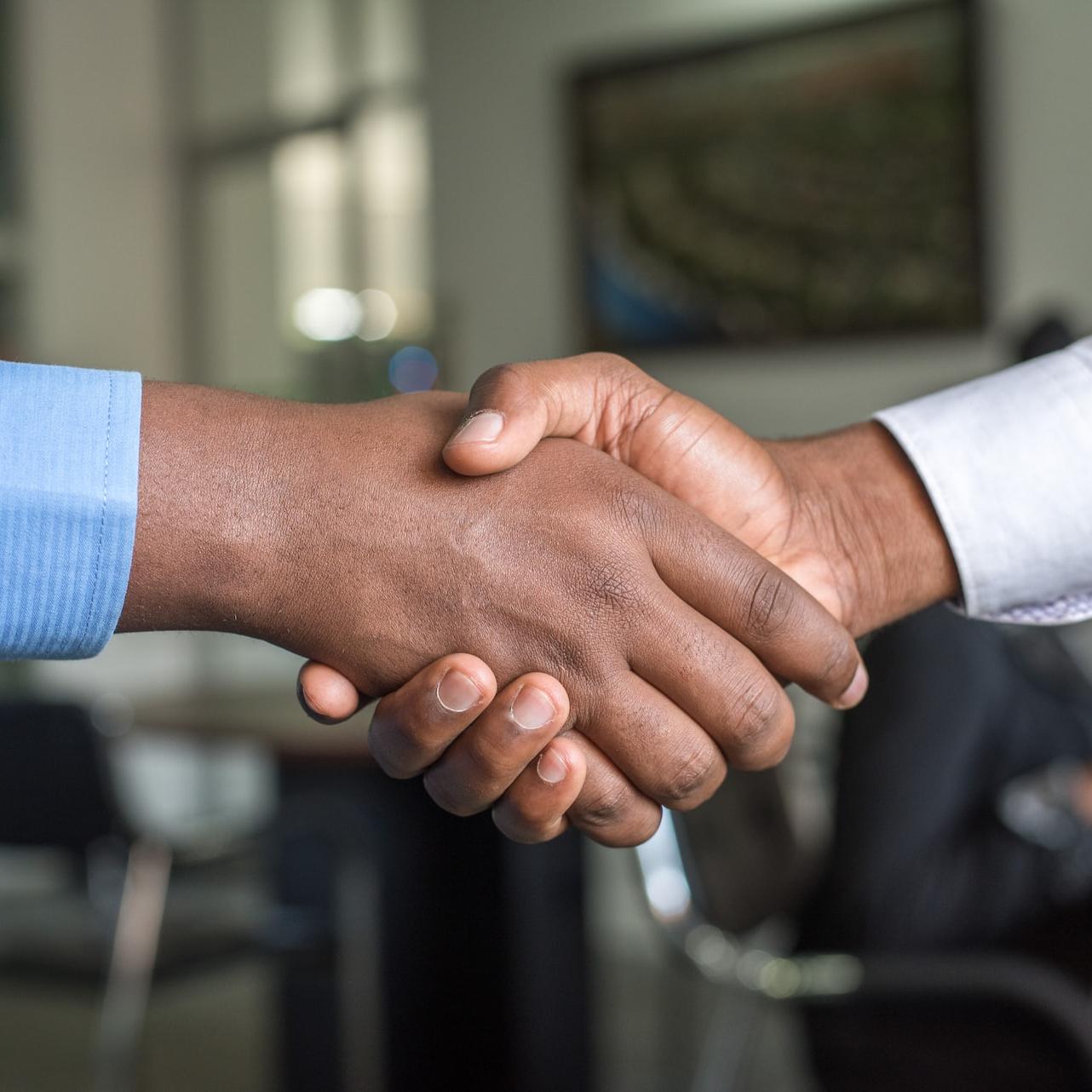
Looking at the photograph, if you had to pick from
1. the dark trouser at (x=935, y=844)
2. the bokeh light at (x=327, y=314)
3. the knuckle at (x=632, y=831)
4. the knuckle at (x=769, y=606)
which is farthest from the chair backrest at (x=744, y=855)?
the bokeh light at (x=327, y=314)

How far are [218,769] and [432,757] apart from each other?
16.7ft

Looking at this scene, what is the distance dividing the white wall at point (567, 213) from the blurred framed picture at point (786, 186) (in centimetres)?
7

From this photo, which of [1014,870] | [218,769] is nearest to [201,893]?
[1014,870]

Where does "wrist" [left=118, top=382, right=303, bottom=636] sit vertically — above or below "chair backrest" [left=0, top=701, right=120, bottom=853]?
above

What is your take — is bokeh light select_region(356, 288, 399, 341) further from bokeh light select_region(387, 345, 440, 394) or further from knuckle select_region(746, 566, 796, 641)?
knuckle select_region(746, 566, 796, 641)

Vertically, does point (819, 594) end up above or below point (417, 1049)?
above

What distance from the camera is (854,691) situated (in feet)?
3.64

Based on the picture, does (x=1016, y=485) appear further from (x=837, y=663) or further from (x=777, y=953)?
(x=777, y=953)

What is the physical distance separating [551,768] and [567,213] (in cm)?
324

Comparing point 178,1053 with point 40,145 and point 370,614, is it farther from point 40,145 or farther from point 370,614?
point 40,145

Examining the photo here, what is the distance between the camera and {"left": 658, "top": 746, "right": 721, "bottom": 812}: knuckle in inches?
42.3

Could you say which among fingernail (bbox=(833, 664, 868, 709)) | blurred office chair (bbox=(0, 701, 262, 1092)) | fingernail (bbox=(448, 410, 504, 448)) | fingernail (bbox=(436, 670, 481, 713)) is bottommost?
blurred office chair (bbox=(0, 701, 262, 1092))

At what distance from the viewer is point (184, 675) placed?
5.99 m

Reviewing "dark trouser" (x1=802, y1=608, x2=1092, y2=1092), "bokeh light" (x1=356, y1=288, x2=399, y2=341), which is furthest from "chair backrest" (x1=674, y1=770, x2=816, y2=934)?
"bokeh light" (x1=356, y1=288, x2=399, y2=341)
